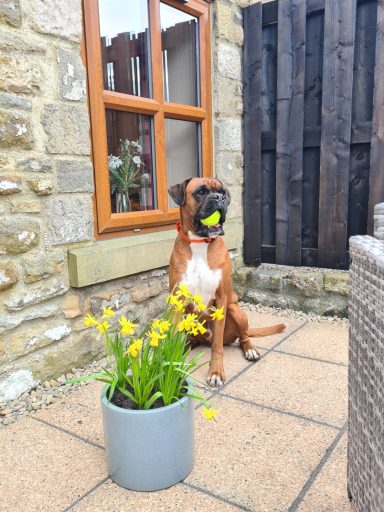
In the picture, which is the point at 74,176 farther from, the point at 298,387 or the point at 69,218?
the point at 298,387

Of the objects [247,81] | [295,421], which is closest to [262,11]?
[247,81]

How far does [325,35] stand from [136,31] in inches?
59.1

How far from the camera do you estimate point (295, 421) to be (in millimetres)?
1943

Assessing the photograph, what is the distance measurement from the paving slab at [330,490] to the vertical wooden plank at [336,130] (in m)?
2.07

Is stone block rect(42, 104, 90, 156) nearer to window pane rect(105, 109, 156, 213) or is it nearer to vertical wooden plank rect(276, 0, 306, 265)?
window pane rect(105, 109, 156, 213)

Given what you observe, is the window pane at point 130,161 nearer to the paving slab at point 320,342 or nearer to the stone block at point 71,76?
the stone block at point 71,76

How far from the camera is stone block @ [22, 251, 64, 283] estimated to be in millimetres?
2182

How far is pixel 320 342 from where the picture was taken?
114 inches

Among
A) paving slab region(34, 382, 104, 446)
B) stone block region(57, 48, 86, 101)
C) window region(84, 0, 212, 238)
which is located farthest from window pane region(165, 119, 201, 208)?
paving slab region(34, 382, 104, 446)

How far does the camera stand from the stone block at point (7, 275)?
2055mm

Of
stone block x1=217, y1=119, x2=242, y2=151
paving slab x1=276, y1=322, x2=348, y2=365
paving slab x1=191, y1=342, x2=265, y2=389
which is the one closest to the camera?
paving slab x1=191, y1=342, x2=265, y2=389

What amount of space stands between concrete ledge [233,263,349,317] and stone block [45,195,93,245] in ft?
5.62

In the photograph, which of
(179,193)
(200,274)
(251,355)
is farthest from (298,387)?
(179,193)

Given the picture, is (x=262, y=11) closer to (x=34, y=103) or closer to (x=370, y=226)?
(x=370, y=226)
